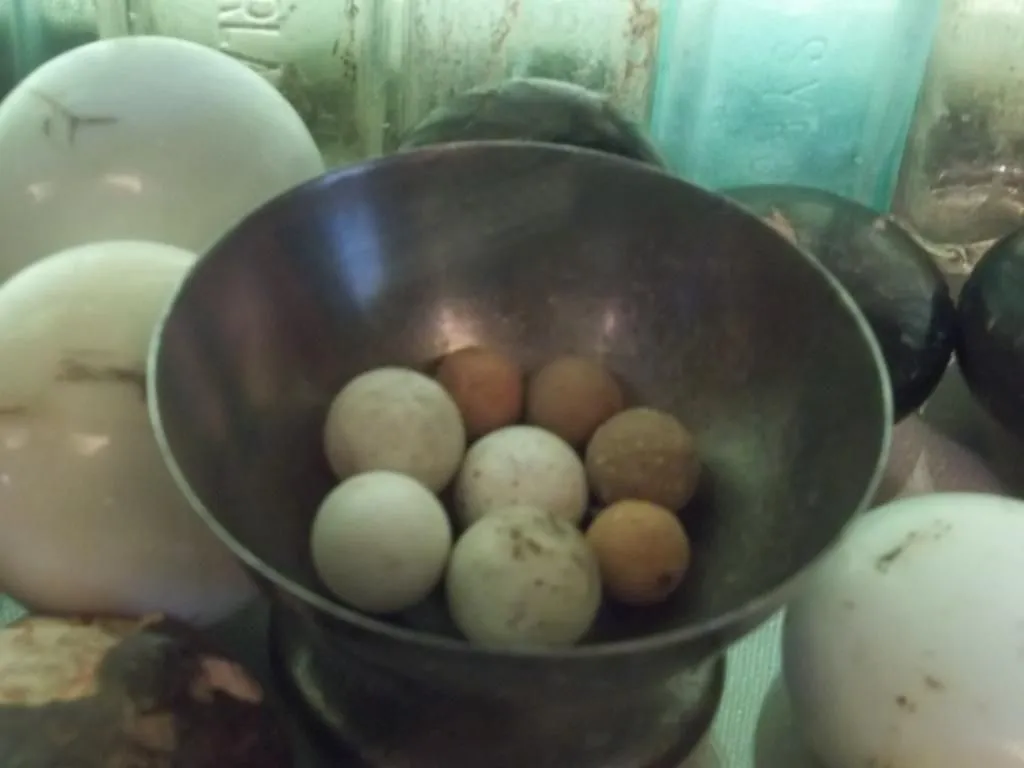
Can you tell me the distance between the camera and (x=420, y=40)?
984 millimetres

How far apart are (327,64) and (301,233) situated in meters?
0.35

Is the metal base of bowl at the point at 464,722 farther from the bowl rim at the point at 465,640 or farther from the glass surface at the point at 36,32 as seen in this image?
the glass surface at the point at 36,32

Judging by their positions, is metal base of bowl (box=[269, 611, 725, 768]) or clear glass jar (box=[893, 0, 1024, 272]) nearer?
metal base of bowl (box=[269, 611, 725, 768])

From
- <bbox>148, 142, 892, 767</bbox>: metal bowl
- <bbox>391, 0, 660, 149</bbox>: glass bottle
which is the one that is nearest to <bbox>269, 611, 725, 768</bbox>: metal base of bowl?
<bbox>148, 142, 892, 767</bbox>: metal bowl

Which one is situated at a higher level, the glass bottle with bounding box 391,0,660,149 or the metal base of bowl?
the glass bottle with bounding box 391,0,660,149

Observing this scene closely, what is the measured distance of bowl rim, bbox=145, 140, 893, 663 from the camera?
0.49 m

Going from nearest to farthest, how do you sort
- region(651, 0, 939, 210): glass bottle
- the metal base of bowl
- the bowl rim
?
the bowl rim
the metal base of bowl
region(651, 0, 939, 210): glass bottle

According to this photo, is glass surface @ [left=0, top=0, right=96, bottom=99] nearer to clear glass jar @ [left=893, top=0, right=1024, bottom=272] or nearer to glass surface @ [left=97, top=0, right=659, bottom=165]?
glass surface @ [left=97, top=0, right=659, bottom=165]

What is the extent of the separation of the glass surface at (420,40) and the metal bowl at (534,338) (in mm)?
272

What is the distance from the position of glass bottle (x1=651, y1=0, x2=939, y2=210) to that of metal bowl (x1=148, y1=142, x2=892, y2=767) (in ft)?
0.97

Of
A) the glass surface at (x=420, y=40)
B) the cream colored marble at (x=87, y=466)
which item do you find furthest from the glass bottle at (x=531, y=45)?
the cream colored marble at (x=87, y=466)

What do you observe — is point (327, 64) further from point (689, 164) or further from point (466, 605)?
point (466, 605)

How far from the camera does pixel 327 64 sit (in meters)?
1.00

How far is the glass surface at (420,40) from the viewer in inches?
38.3
